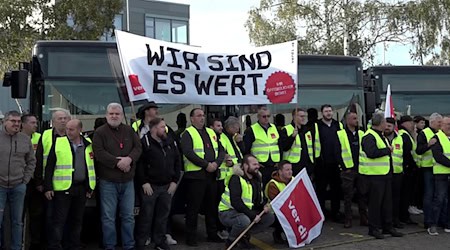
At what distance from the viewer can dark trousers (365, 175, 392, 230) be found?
7934 millimetres

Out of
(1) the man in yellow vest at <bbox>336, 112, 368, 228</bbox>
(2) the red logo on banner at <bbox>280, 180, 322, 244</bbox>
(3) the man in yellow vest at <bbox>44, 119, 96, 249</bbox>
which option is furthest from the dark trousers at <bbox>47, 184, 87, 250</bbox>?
(1) the man in yellow vest at <bbox>336, 112, 368, 228</bbox>

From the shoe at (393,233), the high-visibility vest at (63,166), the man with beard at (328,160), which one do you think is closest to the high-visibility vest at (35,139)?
the high-visibility vest at (63,166)

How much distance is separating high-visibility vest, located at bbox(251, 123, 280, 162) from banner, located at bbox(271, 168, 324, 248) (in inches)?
34.9

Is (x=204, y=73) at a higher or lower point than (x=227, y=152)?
higher

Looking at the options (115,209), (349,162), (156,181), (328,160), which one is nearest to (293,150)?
(328,160)

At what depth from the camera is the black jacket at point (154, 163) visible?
6.99 m

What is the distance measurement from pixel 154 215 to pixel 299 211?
73.6 inches

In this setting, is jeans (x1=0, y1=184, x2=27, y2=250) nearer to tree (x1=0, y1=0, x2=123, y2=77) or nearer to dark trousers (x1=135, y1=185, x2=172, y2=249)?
dark trousers (x1=135, y1=185, x2=172, y2=249)

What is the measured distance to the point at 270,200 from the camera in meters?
7.49


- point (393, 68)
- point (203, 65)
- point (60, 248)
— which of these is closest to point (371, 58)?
point (393, 68)

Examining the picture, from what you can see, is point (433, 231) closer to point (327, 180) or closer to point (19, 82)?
point (327, 180)

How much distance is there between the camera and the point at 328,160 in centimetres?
892

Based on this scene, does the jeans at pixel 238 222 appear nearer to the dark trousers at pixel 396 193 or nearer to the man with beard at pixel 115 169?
the man with beard at pixel 115 169

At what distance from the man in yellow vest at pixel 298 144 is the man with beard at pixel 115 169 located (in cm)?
260
